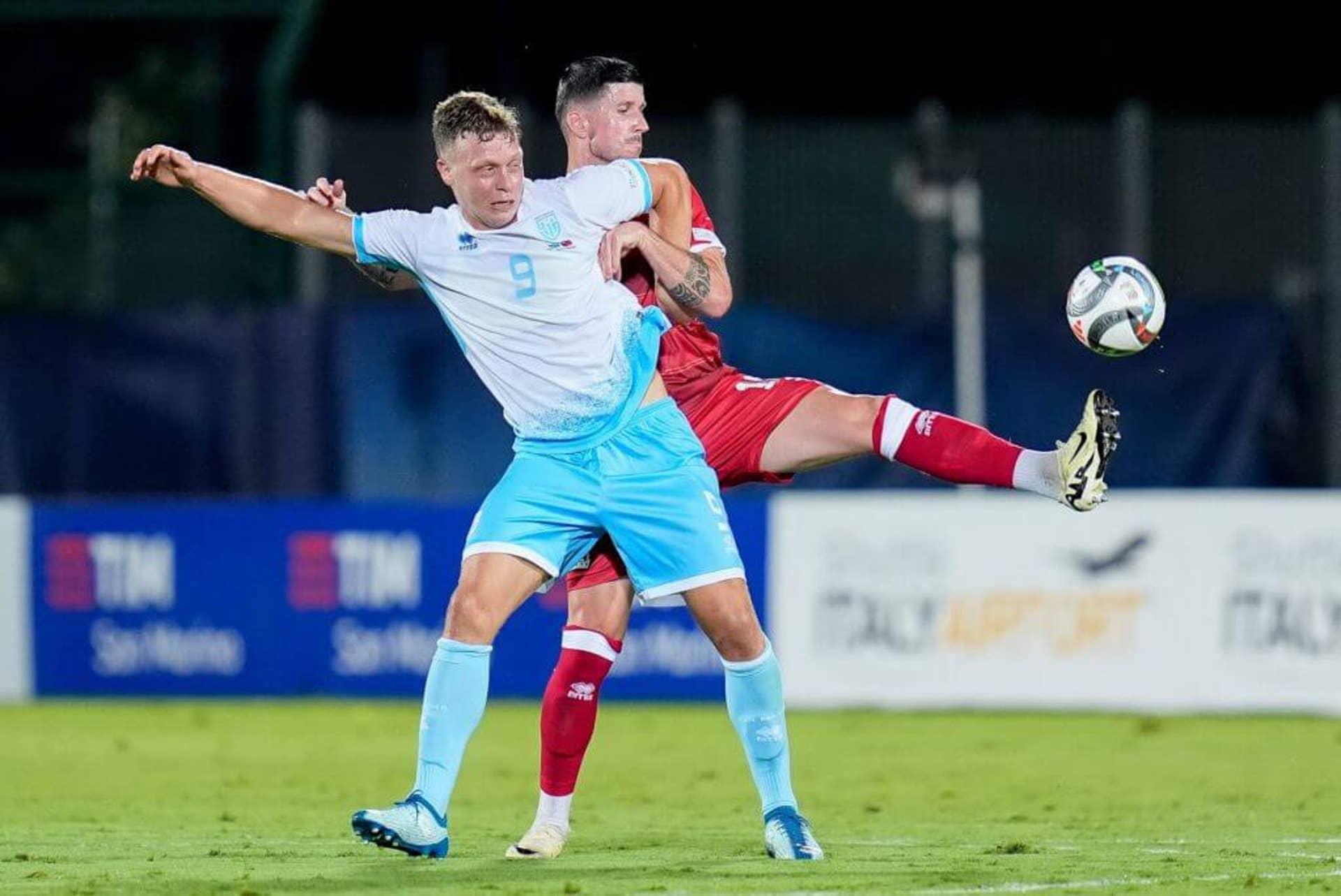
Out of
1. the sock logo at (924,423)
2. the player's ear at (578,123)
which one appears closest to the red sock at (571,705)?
the sock logo at (924,423)

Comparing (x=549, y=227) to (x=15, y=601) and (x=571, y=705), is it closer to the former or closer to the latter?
(x=571, y=705)

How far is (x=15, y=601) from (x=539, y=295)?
9.75m

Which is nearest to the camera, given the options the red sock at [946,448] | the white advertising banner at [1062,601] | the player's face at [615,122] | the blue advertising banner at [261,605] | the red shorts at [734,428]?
the red sock at [946,448]

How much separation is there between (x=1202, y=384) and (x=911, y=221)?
282cm

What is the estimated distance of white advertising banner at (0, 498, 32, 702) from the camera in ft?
54.7

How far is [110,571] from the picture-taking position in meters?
16.6

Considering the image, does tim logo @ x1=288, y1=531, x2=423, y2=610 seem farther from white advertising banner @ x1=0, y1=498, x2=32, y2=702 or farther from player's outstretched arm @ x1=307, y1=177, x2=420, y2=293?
player's outstretched arm @ x1=307, y1=177, x2=420, y2=293

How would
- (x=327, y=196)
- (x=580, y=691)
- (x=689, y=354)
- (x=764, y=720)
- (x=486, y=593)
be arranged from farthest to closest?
1. (x=689, y=354)
2. (x=580, y=691)
3. (x=764, y=720)
4. (x=327, y=196)
5. (x=486, y=593)

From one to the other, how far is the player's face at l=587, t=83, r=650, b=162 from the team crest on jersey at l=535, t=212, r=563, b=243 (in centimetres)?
58

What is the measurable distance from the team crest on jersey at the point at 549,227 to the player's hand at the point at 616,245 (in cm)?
17

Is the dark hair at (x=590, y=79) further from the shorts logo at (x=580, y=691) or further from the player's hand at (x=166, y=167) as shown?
the shorts logo at (x=580, y=691)

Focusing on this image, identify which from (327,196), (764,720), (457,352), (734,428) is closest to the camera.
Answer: (327,196)

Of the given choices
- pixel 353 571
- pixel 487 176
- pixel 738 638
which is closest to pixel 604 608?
pixel 738 638

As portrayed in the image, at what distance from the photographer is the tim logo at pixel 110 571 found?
16.6 meters
